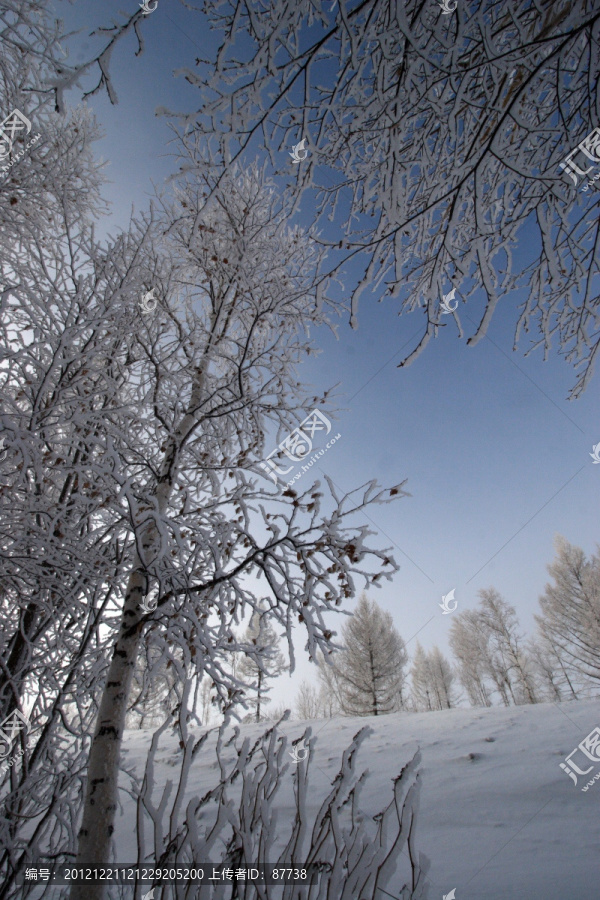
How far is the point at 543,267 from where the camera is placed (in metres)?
A: 2.52

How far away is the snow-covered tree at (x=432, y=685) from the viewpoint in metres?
27.8

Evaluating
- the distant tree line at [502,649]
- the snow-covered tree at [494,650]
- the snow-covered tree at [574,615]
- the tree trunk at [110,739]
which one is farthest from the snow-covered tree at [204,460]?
the snow-covered tree at [494,650]

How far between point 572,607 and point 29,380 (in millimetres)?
20242

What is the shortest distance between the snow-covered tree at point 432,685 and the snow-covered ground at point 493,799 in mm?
25133

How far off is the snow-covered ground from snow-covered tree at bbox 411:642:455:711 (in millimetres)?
25133

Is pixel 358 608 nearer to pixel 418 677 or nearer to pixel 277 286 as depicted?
pixel 418 677

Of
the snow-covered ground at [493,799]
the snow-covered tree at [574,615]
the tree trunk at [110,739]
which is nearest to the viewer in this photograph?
the tree trunk at [110,739]

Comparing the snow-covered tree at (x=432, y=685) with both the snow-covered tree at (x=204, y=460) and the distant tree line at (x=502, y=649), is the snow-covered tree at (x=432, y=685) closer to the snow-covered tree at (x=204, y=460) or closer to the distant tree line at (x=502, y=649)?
the distant tree line at (x=502, y=649)

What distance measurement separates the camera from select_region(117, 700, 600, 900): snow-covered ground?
2.30 metres

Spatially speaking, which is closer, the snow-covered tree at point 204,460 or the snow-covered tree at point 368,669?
the snow-covered tree at point 204,460

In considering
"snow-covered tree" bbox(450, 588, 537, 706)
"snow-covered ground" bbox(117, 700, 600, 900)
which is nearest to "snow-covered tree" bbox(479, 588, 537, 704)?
"snow-covered tree" bbox(450, 588, 537, 706)

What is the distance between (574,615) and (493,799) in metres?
16.0

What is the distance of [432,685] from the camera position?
2827 centimetres

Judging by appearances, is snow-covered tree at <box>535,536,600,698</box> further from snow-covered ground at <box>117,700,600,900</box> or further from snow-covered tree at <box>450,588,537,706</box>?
snow-covered ground at <box>117,700,600,900</box>
